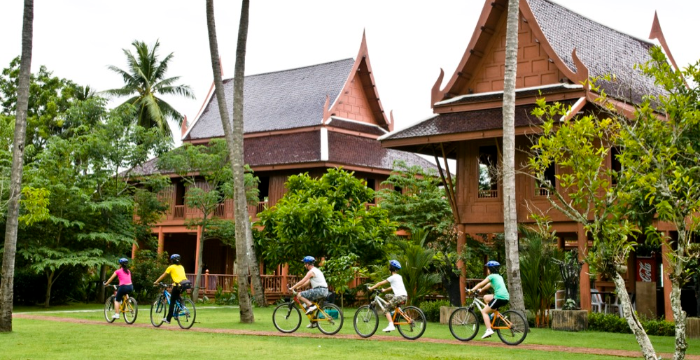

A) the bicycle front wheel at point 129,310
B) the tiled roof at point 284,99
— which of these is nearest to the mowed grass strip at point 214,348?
the bicycle front wheel at point 129,310

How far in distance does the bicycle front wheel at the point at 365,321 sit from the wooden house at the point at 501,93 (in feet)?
25.6

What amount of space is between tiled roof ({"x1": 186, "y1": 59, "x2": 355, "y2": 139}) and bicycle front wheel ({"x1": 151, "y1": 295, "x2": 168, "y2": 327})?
1725 cm

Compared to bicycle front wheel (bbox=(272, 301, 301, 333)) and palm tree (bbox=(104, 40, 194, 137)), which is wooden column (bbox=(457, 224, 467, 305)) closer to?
bicycle front wheel (bbox=(272, 301, 301, 333))

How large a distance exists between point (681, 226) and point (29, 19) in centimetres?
1224

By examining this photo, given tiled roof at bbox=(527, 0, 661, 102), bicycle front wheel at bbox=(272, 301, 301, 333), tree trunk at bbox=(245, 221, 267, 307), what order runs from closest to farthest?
bicycle front wheel at bbox=(272, 301, 301, 333), tiled roof at bbox=(527, 0, 661, 102), tree trunk at bbox=(245, 221, 267, 307)

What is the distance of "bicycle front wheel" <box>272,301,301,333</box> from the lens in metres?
15.3

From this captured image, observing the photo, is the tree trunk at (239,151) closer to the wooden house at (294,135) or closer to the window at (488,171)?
the window at (488,171)

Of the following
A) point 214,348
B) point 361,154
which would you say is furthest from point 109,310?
point 361,154

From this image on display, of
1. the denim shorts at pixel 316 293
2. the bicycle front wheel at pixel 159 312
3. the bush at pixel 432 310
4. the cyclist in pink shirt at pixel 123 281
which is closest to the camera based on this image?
the denim shorts at pixel 316 293

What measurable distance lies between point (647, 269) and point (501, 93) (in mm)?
7366

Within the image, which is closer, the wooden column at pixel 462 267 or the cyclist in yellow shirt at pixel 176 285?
the cyclist in yellow shirt at pixel 176 285

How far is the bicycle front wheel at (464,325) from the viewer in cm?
1378

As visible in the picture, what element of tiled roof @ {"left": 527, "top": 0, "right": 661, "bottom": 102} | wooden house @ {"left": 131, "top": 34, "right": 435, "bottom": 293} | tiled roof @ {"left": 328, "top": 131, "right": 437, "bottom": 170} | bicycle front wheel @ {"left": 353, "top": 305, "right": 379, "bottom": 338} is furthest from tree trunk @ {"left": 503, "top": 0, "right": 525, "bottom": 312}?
tiled roof @ {"left": 328, "top": 131, "right": 437, "bottom": 170}

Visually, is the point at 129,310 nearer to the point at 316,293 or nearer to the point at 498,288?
the point at 316,293
